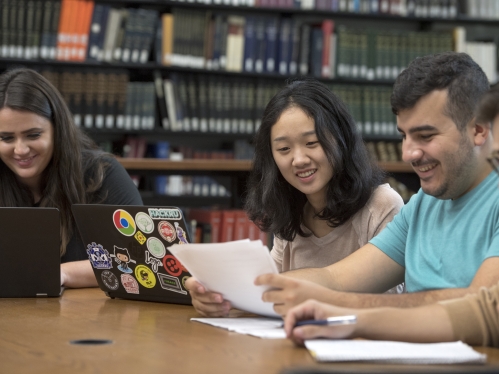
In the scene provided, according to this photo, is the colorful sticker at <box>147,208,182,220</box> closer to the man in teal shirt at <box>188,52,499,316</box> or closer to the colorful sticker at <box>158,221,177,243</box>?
the colorful sticker at <box>158,221,177,243</box>

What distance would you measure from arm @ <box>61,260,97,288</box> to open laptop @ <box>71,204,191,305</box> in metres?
0.22

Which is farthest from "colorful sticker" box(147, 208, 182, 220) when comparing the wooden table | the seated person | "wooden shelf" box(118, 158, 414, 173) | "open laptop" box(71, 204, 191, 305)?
"wooden shelf" box(118, 158, 414, 173)

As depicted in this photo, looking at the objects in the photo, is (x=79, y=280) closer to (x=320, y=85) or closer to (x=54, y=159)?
(x=54, y=159)

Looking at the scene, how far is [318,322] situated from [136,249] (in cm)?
67

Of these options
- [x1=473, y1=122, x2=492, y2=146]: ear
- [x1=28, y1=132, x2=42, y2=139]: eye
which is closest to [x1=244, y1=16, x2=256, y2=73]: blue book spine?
[x1=28, y1=132, x2=42, y2=139]: eye

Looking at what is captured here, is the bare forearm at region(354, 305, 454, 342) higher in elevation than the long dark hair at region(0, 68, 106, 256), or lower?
lower

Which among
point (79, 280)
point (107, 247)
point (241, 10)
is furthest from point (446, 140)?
point (241, 10)

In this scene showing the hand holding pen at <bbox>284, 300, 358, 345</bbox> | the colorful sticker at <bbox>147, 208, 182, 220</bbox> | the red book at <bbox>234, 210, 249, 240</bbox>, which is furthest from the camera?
the red book at <bbox>234, 210, 249, 240</bbox>

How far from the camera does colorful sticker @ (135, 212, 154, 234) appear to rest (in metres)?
1.66

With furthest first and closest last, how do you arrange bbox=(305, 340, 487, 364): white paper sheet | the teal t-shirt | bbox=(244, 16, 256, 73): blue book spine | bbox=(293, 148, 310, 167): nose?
bbox=(244, 16, 256, 73): blue book spine < bbox=(293, 148, 310, 167): nose < the teal t-shirt < bbox=(305, 340, 487, 364): white paper sheet

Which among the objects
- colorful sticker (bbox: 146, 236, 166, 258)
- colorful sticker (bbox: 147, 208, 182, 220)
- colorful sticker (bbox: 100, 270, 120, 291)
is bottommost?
colorful sticker (bbox: 100, 270, 120, 291)

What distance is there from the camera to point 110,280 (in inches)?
71.2

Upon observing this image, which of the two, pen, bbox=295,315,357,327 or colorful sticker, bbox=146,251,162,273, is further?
colorful sticker, bbox=146,251,162,273

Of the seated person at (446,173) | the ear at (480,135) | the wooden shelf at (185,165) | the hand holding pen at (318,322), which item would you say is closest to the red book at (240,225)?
the wooden shelf at (185,165)
